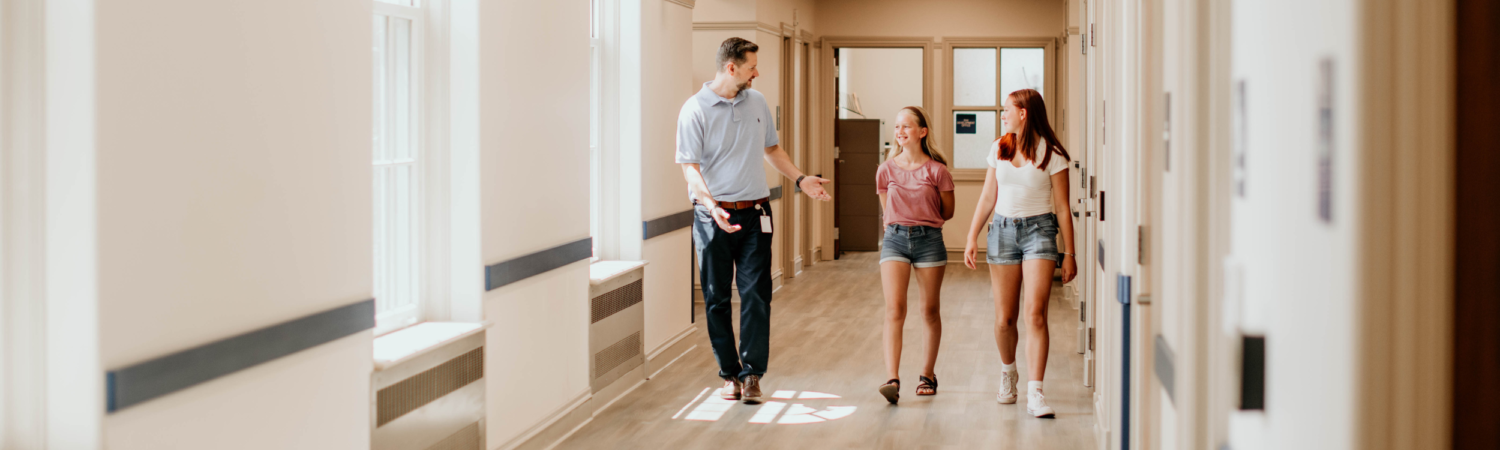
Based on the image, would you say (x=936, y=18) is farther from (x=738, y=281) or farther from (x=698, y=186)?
(x=698, y=186)

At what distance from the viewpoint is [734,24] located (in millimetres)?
7789

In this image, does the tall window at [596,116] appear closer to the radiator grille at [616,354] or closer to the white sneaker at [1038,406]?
the radiator grille at [616,354]

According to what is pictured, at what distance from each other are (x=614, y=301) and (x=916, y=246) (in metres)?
1.30

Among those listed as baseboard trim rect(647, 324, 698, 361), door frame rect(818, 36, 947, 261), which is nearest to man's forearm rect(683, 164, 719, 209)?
baseboard trim rect(647, 324, 698, 361)

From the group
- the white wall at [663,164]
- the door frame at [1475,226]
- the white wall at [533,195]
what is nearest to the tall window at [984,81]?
the white wall at [663,164]

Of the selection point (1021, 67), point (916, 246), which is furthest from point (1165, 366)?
point (1021, 67)

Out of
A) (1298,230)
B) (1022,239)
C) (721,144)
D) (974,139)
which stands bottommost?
(1022,239)

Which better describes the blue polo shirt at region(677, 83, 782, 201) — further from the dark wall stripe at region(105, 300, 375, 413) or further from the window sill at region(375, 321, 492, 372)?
the dark wall stripe at region(105, 300, 375, 413)

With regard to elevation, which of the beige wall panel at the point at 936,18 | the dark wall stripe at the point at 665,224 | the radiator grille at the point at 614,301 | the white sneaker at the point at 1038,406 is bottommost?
the white sneaker at the point at 1038,406

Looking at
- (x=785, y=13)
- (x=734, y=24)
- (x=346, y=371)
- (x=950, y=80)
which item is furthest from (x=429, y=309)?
(x=950, y=80)

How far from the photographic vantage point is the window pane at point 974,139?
1009 cm

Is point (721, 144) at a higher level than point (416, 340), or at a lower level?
higher

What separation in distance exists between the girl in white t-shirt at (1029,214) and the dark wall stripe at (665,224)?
1640 mm

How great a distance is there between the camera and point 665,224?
17.4 feet
